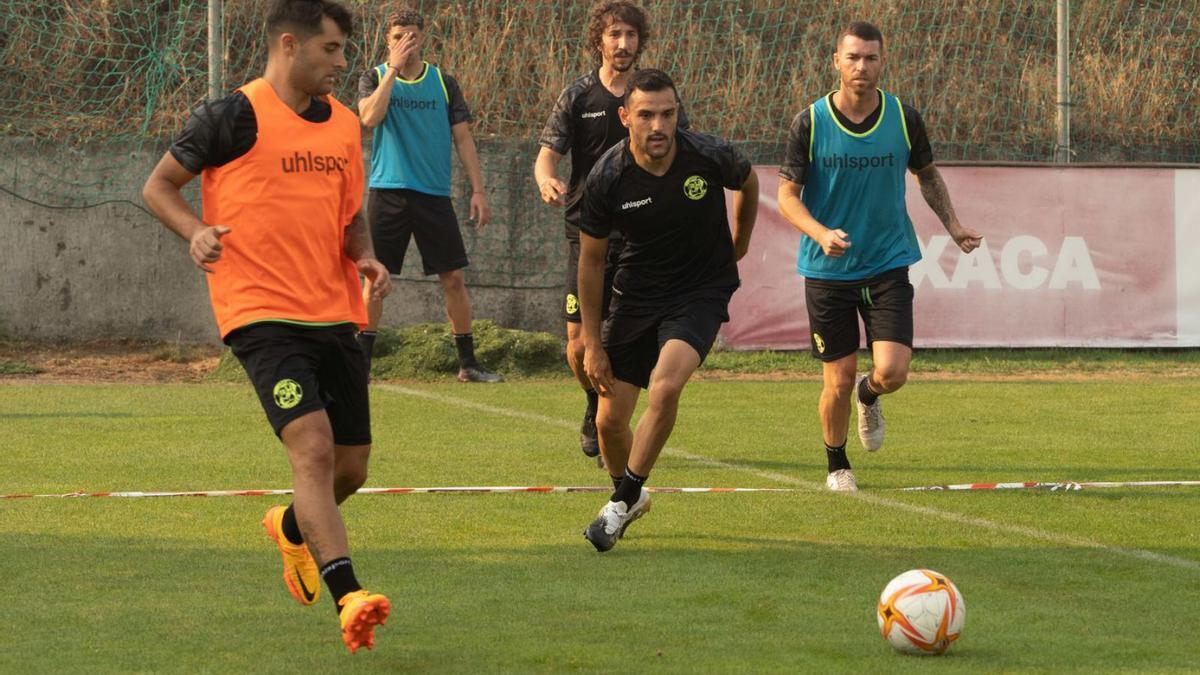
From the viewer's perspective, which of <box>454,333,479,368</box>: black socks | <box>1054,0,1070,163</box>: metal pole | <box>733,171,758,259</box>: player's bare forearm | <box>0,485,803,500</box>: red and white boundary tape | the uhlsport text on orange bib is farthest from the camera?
<box>1054,0,1070,163</box>: metal pole

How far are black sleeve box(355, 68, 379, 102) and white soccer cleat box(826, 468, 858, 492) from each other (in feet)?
16.1

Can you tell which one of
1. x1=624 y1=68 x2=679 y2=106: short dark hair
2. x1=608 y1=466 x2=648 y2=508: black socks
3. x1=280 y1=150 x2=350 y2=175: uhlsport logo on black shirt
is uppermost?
x1=624 y1=68 x2=679 y2=106: short dark hair

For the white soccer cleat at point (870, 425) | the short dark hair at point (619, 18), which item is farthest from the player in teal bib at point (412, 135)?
the white soccer cleat at point (870, 425)

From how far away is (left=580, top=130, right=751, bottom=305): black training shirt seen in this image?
23.1ft

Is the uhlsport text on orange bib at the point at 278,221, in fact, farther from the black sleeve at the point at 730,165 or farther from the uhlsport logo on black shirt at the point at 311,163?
the black sleeve at the point at 730,165

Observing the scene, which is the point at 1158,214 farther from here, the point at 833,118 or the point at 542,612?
the point at 542,612

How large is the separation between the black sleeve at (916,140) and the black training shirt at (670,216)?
167 centimetres

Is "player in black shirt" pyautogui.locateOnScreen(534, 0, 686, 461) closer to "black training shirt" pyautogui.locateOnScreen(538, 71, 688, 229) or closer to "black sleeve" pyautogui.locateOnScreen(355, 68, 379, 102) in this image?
"black training shirt" pyautogui.locateOnScreen(538, 71, 688, 229)

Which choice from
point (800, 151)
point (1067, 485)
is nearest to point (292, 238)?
point (800, 151)

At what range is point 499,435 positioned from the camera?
1044 centimetres

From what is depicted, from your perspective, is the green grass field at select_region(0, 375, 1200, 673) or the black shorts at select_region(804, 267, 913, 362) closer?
the green grass field at select_region(0, 375, 1200, 673)

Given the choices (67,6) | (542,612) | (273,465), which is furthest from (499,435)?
(67,6)

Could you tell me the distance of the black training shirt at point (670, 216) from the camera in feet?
23.1

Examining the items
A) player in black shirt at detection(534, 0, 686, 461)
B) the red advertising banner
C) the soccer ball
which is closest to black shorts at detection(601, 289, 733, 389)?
player in black shirt at detection(534, 0, 686, 461)
